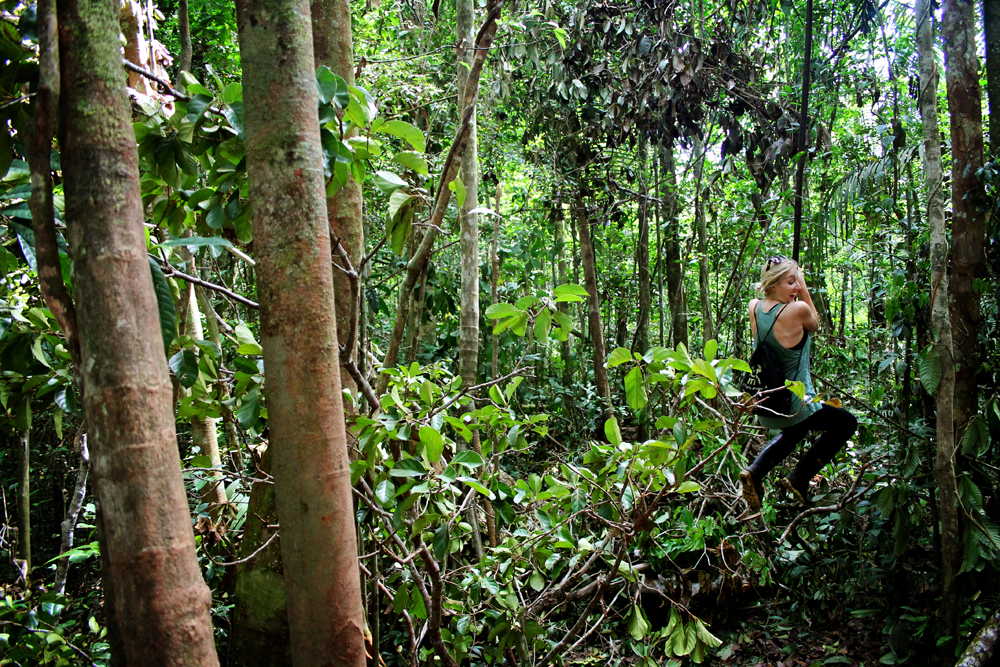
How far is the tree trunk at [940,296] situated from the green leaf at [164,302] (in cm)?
Result: 344

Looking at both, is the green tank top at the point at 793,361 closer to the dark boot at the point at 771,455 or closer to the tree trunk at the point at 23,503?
the dark boot at the point at 771,455

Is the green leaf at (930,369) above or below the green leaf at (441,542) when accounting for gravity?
above

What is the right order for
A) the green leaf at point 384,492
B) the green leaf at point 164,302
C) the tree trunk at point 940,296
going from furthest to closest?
the tree trunk at point 940,296, the green leaf at point 384,492, the green leaf at point 164,302

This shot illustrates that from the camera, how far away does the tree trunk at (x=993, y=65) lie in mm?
3510

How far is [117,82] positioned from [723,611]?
4709 millimetres

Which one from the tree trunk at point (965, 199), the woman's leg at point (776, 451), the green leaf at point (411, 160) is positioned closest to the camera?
the green leaf at point (411, 160)

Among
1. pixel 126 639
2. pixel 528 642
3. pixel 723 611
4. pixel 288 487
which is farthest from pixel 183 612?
pixel 723 611

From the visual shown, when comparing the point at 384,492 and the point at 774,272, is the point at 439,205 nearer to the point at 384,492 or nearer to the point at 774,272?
the point at 384,492

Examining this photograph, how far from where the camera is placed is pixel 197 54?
24.3ft

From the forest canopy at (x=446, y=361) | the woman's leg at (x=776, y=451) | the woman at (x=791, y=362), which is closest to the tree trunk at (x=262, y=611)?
the forest canopy at (x=446, y=361)

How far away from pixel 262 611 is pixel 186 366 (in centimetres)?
82

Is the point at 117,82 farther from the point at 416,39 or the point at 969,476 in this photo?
the point at 416,39

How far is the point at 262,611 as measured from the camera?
2031 mm

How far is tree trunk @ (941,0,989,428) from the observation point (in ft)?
11.0
